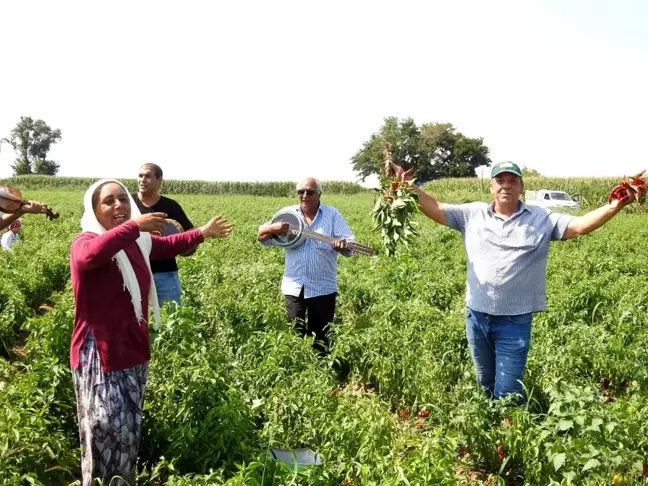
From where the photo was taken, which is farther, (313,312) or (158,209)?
(313,312)

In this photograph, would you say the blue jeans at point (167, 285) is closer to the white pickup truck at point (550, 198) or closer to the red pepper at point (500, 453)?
the red pepper at point (500, 453)

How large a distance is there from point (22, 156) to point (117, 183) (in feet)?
318

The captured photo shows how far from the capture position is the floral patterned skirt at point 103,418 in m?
2.83

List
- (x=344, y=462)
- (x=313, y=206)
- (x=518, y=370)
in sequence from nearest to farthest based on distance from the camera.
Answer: (x=344, y=462)
(x=518, y=370)
(x=313, y=206)

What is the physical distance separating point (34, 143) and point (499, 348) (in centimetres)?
9866

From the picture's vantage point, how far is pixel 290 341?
4.41 m

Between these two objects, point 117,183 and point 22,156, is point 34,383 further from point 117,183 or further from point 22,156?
point 22,156

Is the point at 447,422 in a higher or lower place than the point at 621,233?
lower

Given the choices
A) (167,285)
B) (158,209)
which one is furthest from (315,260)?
(158,209)

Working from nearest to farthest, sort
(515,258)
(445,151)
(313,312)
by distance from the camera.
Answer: (515,258)
(313,312)
(445,151)

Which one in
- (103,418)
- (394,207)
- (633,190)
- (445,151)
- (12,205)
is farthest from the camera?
(445,151)

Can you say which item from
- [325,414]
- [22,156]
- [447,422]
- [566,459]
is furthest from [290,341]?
[22,156]

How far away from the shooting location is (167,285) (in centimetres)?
490

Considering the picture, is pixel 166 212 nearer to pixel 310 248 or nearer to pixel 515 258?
pixel 310 248
